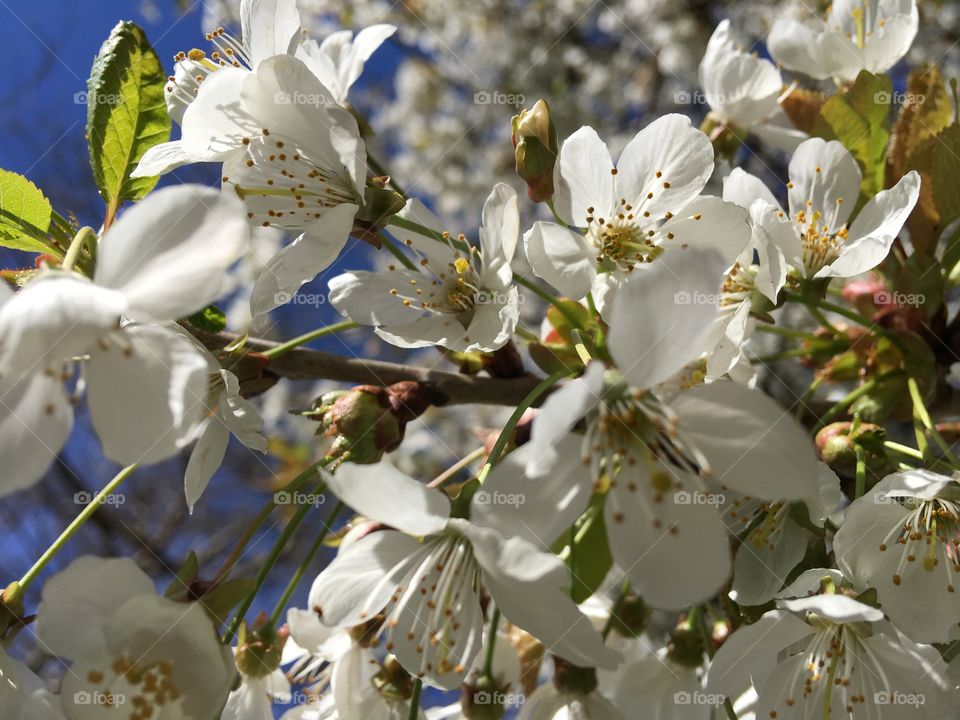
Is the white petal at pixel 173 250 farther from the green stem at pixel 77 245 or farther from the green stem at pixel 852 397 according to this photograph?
the green stem at pixel 852 397

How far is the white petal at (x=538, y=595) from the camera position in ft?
2.35

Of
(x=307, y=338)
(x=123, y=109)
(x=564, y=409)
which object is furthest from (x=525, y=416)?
(x=123, y=109)

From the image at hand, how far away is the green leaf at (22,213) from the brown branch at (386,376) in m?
0.24

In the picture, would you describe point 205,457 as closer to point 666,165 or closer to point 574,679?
point 574,679

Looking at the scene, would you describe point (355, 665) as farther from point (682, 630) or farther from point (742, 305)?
point (742, 305)

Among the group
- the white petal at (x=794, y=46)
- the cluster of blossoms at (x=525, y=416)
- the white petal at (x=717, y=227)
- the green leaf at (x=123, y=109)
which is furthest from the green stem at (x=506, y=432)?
the white petal at (x=794, y=46)

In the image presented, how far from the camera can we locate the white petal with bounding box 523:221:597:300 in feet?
3.22

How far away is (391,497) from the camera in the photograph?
2.57 feet

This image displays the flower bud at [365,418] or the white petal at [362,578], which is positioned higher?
the flower bud at [365,418]

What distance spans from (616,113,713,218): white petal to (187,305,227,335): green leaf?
1.85ft

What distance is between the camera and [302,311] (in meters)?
5.21

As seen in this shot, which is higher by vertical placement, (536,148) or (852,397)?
(536,148)

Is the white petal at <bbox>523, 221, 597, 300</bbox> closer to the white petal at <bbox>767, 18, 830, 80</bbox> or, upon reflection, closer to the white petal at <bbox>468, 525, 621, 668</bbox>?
the white petal at <bbox>468, 525, 621, 668</bbox>

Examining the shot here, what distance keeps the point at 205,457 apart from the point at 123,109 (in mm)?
474
